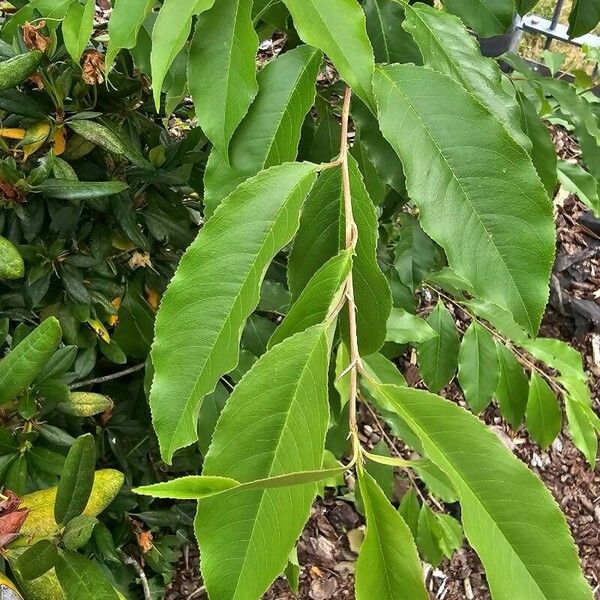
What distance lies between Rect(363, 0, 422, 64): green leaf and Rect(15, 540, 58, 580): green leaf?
0.72 metres

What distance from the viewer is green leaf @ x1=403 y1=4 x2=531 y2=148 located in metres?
0.72

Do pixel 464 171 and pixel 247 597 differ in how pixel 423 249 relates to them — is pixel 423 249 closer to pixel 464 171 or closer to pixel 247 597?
pixel 464 171

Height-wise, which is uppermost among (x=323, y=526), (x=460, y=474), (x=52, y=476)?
(x=460, y=474)

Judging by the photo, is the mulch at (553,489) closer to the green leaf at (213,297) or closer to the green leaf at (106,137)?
the green leaf at (106,137)

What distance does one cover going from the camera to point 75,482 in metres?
0.94

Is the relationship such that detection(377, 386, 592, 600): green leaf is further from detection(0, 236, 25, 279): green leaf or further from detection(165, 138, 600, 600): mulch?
detection(165, 138, 600, 600): mulch

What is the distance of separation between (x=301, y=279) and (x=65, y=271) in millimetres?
600

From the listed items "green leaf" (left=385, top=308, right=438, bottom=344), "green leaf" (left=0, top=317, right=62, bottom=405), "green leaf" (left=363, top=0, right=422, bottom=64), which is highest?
"green leaf" (left=363, top=0, right=422, bottom=64)

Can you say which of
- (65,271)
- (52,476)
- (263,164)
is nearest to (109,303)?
(65,271)

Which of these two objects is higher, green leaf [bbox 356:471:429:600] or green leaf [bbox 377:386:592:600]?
green leaf [bbox 377:386:592:600]

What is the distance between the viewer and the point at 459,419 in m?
0.49

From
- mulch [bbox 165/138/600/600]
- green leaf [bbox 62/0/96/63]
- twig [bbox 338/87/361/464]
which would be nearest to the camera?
twig [bbox 338/87/361/464]

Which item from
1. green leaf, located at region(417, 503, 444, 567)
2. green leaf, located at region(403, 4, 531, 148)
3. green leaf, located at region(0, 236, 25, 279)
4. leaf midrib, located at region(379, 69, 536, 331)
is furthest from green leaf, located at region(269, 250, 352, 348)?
Answer: green leaf, located at region(417, 503, 444, 567)

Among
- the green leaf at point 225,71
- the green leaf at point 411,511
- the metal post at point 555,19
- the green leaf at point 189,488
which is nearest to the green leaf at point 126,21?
the green leaf at point 225,71
